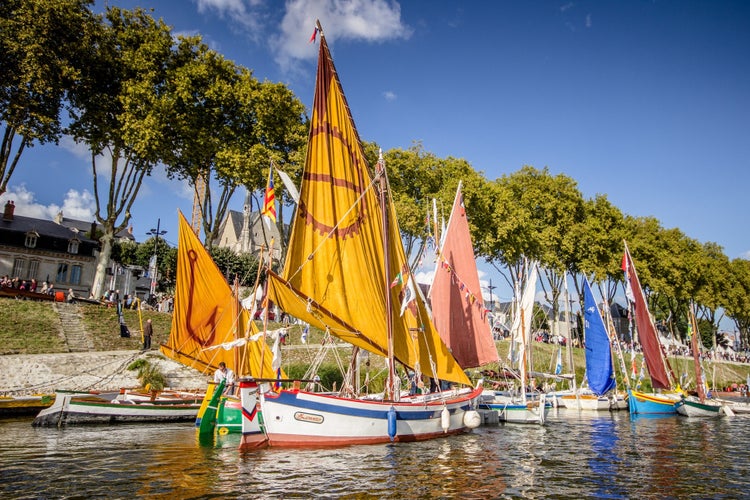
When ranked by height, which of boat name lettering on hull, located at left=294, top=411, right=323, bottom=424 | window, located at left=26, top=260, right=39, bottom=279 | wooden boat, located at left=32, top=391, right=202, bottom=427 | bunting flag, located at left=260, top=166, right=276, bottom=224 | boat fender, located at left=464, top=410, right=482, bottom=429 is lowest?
wooden boat, located at left=32, top=391, right=202, bottom=427

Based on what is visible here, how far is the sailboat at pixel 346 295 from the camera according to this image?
52.6ft

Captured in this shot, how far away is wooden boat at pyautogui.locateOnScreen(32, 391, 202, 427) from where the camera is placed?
2086cm

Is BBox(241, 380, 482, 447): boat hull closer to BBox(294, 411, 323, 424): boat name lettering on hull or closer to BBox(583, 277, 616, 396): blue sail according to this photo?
BBox(294, 411, 323, 424): boat name lettering on hull

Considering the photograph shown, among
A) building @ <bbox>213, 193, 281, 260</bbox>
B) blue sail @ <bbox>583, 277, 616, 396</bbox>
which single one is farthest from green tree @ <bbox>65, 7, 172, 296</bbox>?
building @ <bbox>213, 193, 281, 260</bbox>

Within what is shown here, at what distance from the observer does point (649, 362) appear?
113 ft

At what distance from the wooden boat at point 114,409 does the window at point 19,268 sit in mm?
38602

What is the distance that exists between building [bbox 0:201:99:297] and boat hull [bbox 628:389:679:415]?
52.0 meters

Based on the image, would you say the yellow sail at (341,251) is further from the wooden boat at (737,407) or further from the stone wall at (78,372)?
the wooden boat at (737,407)

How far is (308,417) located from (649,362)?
94.4ft

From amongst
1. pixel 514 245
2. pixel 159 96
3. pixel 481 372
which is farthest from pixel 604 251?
pixel 159 96

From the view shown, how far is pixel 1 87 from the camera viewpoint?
105 feet

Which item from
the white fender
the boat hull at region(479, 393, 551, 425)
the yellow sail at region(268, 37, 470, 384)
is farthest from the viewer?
the boat hull at region(479, 393, 551, 425)

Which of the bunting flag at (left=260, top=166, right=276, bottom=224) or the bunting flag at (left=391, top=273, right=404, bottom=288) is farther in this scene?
the bunting flag at (left=260, top=166, right=276, bottom=224)

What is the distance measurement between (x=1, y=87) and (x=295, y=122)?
19.7 meters
